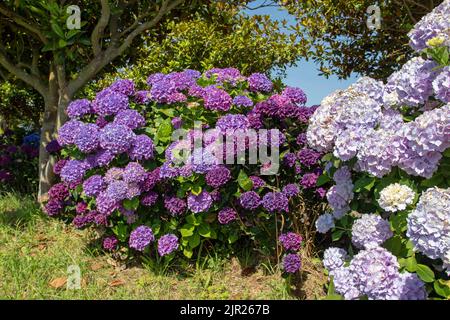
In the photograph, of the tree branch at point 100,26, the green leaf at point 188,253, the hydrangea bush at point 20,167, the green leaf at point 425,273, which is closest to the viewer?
the green leaf at point 425,273

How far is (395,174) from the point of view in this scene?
2607 mm

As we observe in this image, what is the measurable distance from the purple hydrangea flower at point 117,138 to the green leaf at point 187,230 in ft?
2.38

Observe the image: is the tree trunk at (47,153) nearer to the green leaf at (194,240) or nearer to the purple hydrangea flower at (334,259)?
the green leaf at (194,240)

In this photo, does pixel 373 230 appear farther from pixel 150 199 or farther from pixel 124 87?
pixel 124 87

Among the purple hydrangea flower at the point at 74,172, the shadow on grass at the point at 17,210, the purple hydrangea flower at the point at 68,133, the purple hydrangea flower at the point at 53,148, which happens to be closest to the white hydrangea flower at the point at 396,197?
the purple hydrangea flower at the point at 74,172

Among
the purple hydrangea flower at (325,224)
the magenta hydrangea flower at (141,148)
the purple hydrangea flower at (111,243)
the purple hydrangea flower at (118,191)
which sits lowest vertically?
the purple hydrangea flower at (111,243)

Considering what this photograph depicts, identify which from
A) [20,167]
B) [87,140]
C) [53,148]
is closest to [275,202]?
[87,140]

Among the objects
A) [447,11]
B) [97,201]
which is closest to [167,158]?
[97,201]

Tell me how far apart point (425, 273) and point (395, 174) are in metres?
0.60

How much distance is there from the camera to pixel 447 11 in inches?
104

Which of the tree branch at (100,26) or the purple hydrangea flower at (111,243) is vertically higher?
the tree branch at (100,26)

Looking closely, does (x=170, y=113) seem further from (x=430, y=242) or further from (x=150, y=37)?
Result: (x=150, y=37)

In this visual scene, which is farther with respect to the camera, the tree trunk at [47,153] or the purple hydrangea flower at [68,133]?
the tree trunk at [47,153]

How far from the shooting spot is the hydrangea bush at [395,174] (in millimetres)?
2193
